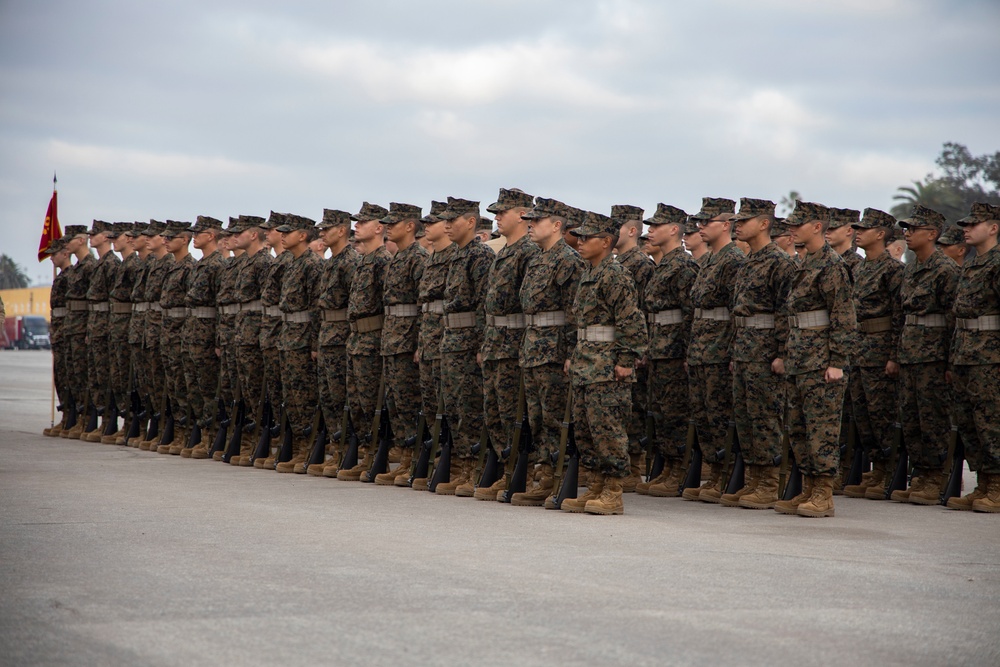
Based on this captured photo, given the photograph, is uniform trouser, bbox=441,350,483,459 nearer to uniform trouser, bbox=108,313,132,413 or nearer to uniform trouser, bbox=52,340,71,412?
uniform trouser, bbox=108,313,132,413

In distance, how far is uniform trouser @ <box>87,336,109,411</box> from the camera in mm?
14859

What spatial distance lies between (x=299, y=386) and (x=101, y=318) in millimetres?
4281

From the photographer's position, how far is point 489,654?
4410 mm

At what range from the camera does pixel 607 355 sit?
8539 millimetres

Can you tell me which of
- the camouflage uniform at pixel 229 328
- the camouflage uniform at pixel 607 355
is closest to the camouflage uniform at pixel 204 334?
the camouflage uniform at pixel 229 328

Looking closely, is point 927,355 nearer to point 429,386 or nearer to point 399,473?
point 429,386

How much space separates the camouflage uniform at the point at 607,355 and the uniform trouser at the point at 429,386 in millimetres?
1715

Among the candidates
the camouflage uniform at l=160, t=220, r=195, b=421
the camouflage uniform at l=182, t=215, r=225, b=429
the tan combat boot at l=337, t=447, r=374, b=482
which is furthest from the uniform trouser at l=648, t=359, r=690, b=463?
the camouflage uniform at l=160, t=220, r=195, b=421

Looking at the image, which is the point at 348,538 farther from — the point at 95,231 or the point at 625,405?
the point at 95,231

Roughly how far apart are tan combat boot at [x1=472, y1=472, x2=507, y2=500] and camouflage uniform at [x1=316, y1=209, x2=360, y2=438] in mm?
2259

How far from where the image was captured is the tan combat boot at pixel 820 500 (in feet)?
28.3

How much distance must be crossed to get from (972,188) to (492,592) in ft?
189

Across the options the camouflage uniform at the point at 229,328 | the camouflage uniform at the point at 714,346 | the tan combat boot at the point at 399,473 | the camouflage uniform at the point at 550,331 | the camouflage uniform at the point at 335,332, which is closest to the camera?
the camouflage uniform at the point at 550,331

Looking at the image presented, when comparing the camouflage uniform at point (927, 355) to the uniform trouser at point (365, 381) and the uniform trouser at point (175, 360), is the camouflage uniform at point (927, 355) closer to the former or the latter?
the uniform trouser at point (365, 381)
